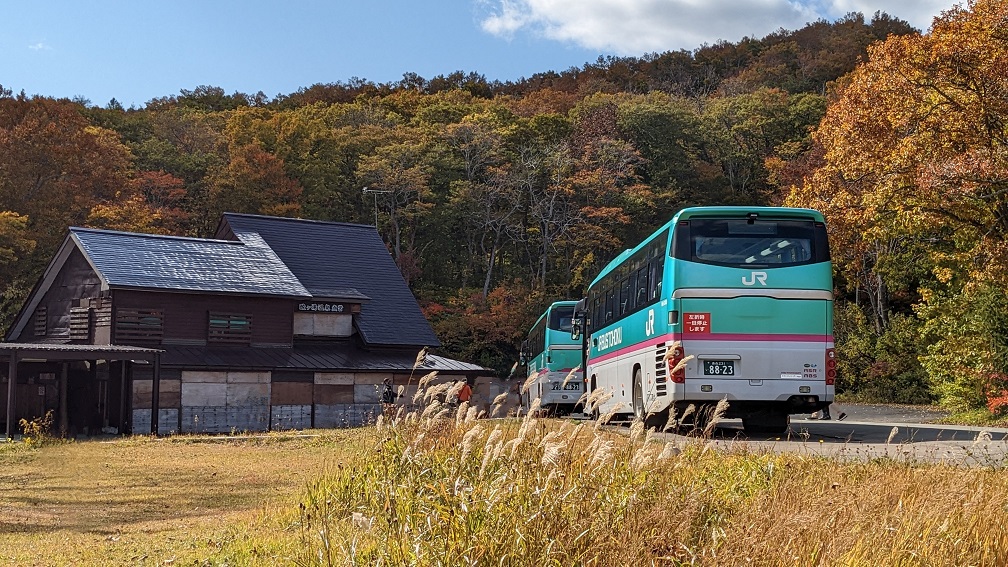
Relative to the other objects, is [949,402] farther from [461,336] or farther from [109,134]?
[109,134]

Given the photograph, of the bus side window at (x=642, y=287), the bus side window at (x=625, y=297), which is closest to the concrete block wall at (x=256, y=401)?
the bus side window at (x=625, y=297)

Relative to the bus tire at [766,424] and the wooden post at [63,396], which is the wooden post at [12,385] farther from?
the bus tire at [766,424]

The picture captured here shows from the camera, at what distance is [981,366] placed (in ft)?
93.5

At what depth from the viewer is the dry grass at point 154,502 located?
9.08 meters

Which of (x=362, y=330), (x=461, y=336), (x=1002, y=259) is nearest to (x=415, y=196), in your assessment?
(x=461, y=336)

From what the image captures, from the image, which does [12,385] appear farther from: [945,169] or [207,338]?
[945,169]

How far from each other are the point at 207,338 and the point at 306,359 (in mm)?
3715

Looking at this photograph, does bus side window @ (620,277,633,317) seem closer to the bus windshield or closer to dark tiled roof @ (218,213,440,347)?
the bus windshield

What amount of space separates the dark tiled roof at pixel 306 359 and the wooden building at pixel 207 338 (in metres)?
0.07

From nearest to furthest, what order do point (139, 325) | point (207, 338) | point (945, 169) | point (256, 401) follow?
1. point (945, 169)
2. point (139, 325)
3. point (256, 401)
4. point (207, 338)

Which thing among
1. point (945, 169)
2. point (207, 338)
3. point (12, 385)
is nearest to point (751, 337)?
point (945, 169)

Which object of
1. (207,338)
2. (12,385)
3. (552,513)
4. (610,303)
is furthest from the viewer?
(207,338)

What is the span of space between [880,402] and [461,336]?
24952mm

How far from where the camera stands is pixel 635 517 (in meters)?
6.98
